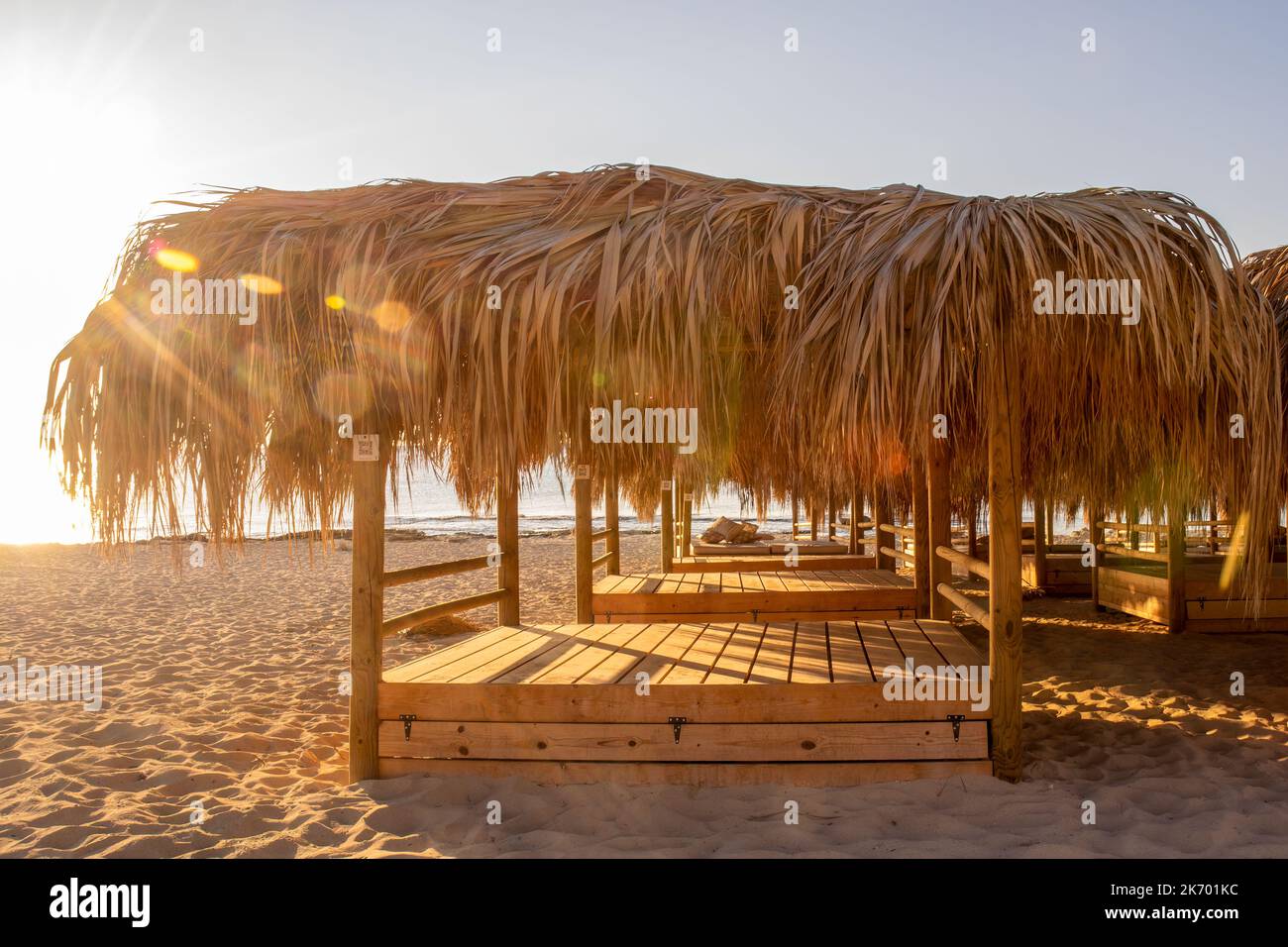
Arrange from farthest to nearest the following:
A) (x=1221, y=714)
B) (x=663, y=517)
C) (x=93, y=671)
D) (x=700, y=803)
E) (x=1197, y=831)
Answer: (x=663, y=517) → (x=93, y=671) → (x=1221, y=714) → (x=700, y=803) → (x=1197, y=831)

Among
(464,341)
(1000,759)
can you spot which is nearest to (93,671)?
(464,341)

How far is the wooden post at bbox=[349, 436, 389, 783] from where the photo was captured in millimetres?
3326

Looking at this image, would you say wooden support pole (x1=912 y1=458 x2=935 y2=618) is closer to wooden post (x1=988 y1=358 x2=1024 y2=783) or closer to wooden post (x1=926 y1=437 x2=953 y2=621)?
wooden post (x1=926 y1=437 x2=953 y2=621)

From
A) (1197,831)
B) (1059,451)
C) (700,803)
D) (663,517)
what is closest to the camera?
(1197,831)

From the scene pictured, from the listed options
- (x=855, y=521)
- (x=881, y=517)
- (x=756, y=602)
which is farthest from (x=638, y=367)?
(x=855, y=521)

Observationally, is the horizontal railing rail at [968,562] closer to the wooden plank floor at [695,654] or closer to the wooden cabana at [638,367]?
the wooden cabana at [638,367]

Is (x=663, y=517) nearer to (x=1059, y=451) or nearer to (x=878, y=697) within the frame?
(x=1059, y=451)

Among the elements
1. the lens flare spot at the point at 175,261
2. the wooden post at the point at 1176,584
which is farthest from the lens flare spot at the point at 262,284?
the wooden post at the point at 1176,584

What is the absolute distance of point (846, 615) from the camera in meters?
6.11

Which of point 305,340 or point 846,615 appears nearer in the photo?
point 305,340

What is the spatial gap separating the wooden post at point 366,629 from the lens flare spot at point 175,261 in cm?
108

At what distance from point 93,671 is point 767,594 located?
534cm

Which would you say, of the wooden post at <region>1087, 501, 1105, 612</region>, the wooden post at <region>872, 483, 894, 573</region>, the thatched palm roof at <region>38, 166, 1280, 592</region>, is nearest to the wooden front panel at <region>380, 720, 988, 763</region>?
the thatched palm roof at <region>38, 166, 1280, 592</region>

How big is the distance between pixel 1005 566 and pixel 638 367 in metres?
1.69
